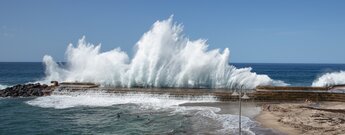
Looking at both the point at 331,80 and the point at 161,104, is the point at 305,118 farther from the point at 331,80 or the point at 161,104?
the point at 331,80

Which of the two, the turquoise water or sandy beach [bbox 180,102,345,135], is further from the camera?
the turquoise water

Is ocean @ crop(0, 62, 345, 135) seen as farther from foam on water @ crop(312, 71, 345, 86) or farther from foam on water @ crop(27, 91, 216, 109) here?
foam on water @ crop(312, 71, 345, 86)

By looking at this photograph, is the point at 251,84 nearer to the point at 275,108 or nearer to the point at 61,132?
the point at 275,108

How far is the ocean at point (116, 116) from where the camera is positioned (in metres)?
18.7

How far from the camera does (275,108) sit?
23.9 m

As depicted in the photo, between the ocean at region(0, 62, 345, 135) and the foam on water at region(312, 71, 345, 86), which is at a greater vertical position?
the foam on water at region(312, 71, 345, 86)

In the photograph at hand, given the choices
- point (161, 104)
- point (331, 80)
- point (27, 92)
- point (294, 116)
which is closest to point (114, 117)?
point (161, 104)

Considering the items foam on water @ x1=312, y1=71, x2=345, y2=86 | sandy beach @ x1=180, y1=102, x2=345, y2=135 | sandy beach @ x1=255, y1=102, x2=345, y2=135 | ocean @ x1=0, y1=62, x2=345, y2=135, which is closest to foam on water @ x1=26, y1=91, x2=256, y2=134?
ocean @ x1=0, y1=62, x2=345, y2=135

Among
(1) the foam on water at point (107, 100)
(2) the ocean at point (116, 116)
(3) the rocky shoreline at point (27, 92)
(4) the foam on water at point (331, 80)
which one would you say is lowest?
(2) the ocean at point (116, 116)

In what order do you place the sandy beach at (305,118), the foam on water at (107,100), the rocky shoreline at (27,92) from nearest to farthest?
the sandy beach at (305,118) < the foam on water at (107,100) < the rocky shoreline at (27,92)

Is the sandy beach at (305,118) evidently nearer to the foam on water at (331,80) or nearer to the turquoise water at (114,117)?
the turquoise water at (114,117)

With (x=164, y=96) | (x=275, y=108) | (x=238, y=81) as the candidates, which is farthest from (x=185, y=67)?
(x=275, y=108)

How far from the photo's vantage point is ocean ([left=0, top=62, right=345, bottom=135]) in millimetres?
18719

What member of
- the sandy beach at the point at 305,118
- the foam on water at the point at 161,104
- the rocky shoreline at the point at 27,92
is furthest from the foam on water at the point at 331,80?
the rocky shoreline at the point at 27,92
